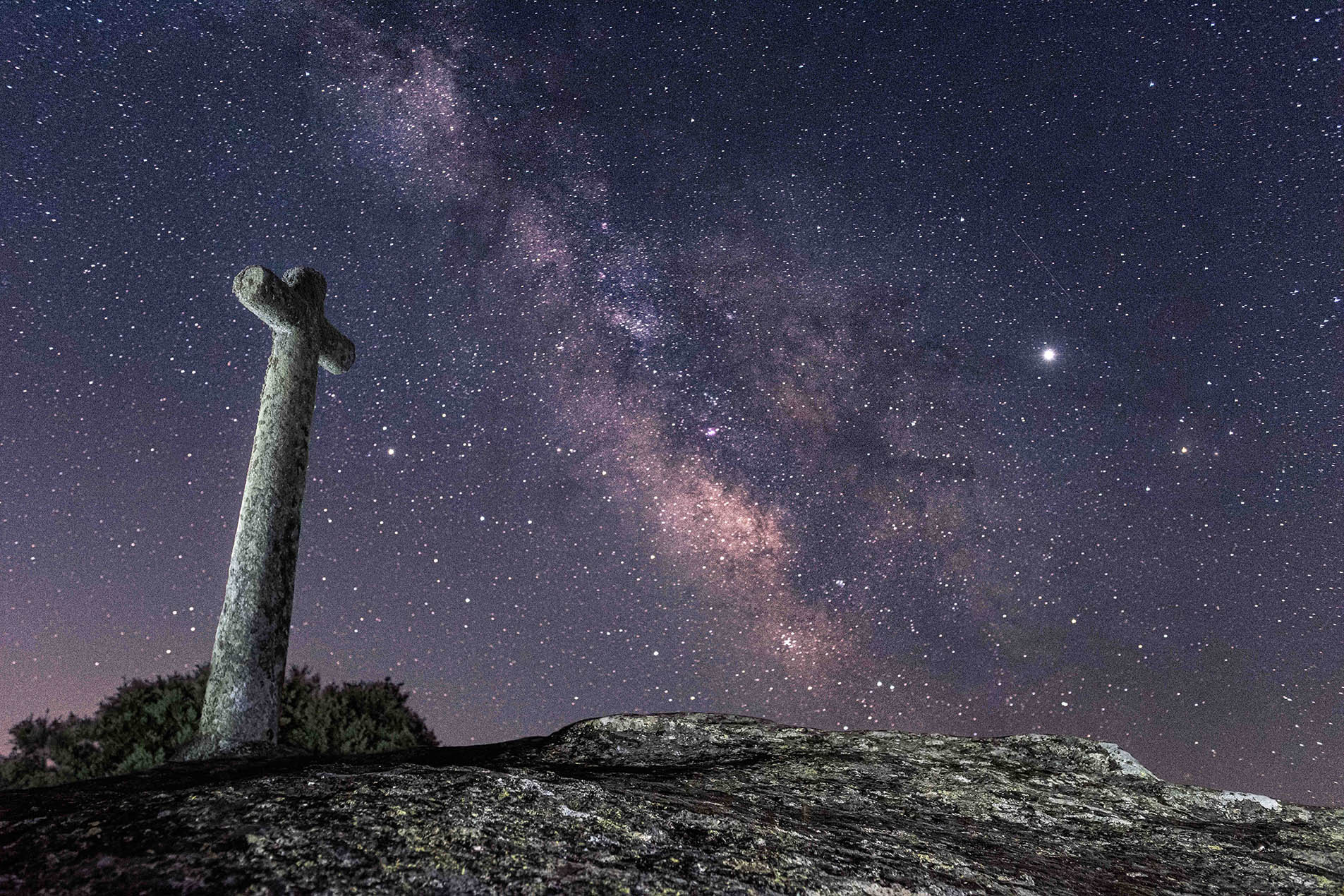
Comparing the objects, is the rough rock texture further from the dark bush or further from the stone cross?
the dark bush

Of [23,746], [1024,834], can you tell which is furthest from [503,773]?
[23,746]

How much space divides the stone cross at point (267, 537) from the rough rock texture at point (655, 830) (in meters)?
4.60

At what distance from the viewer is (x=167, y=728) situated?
30.4ft

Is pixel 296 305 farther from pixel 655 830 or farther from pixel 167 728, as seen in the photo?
pixel 655 830

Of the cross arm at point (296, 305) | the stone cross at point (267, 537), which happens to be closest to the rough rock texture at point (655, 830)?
the stone cross at point (267, 537)

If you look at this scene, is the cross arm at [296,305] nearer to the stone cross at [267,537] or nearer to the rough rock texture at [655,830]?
the stone cross at [267,537]

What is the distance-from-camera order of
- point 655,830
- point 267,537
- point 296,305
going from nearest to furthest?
point 655,830 → point 267,537 → point 296,305

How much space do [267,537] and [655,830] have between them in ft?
23.4

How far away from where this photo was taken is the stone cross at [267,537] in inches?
287

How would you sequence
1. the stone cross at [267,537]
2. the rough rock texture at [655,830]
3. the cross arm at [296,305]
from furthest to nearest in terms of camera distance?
1. the cross arm at [296,305]
2. the stone cross at [267,537]
3. the rough rock texture at [655,830]

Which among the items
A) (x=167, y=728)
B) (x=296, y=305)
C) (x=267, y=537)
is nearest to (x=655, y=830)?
(x=267, y=537)

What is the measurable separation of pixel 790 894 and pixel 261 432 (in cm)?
818

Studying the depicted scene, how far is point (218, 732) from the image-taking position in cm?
719

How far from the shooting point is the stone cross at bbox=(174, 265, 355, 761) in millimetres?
7297
